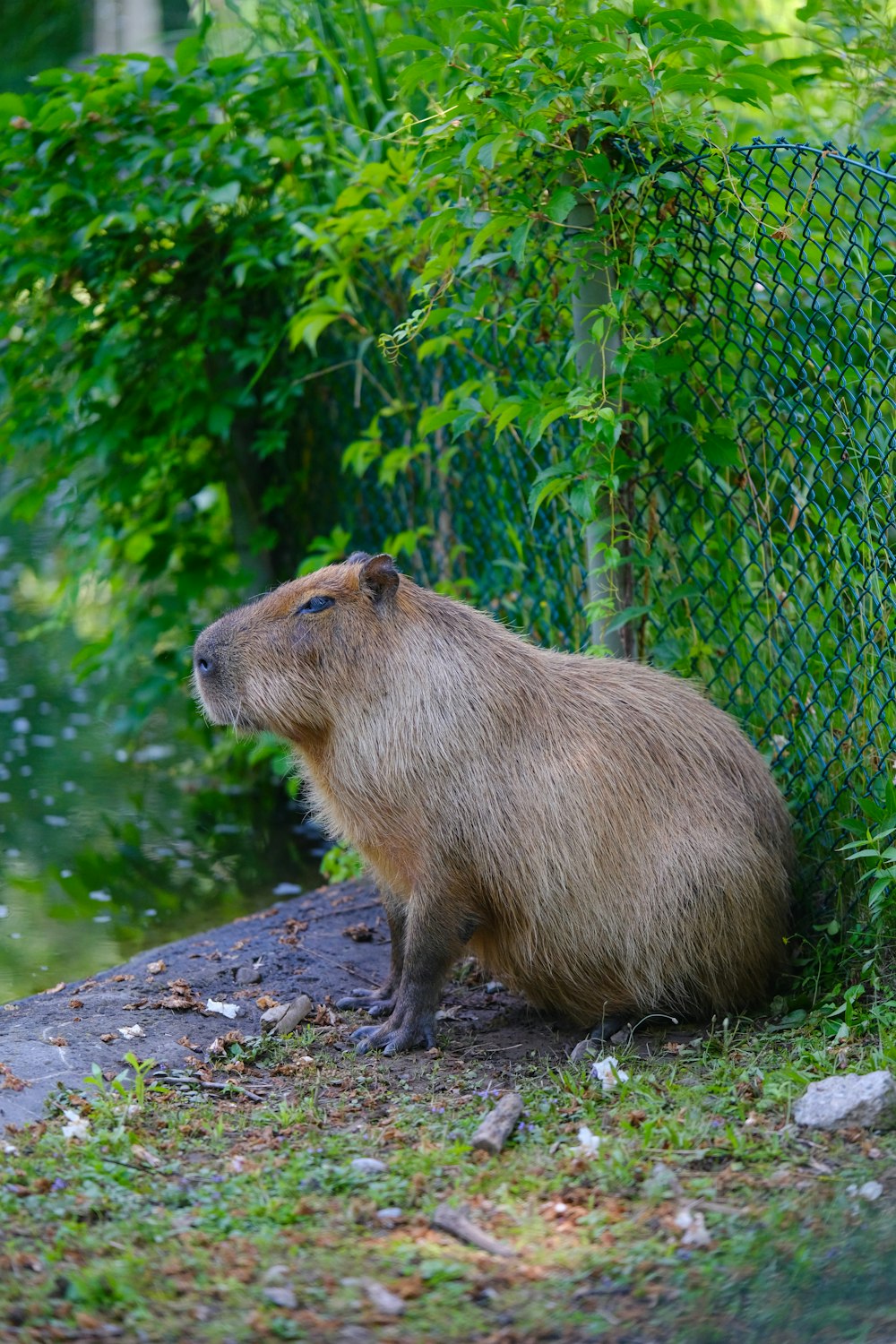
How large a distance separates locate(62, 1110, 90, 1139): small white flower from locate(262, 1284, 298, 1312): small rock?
692 millimetres

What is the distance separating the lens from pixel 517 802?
10.6 ft

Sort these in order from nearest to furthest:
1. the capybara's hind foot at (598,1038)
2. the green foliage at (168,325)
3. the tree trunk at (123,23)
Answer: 1. the capybara's hind foot at (598,1038)
2. the green foliage at (168,325)
3. the tree trunk at (123,23)

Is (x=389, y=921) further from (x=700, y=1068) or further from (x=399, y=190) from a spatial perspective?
(x=399, y=190)

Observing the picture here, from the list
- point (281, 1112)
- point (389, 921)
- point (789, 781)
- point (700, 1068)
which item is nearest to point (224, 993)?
point (389, 921)

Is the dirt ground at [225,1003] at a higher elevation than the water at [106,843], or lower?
higher

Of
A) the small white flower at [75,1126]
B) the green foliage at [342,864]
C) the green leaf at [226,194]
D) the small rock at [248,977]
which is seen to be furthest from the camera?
the green leaf at [226,194]

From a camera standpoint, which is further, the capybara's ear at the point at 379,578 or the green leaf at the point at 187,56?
the green leaf at the point at 187,56

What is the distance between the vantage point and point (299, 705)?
10.9ft

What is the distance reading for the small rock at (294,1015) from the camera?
3.31 m

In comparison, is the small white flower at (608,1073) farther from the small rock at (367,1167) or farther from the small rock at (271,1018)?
the small rock at (271,1018)

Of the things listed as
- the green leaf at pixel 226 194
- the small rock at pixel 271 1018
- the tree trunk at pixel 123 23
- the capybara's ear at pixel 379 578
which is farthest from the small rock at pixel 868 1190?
the tree trunk at pixel 123 23

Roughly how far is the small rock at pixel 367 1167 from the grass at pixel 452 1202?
11mm

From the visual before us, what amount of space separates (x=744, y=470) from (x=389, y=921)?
150 centimetres

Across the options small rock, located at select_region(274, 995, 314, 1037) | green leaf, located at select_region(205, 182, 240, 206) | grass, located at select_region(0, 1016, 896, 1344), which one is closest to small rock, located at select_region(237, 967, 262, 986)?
small rock, located at select_region(274, 995, 314, 1037)
